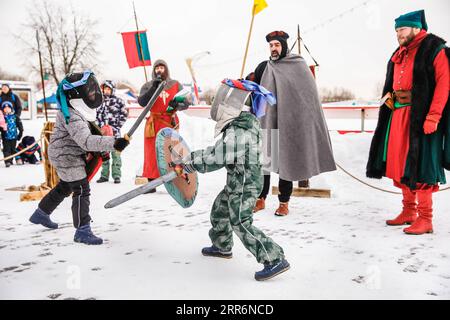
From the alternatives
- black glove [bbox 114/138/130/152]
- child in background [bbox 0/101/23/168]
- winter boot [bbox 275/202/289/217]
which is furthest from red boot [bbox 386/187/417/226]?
child in background [bbox 0/101/23/168]

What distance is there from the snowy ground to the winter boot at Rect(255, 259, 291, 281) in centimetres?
6

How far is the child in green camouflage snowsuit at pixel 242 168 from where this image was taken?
8.23ft

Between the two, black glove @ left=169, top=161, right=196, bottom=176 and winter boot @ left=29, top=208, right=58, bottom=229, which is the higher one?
black glove @ left=169, top=161, right=196, bottom=176

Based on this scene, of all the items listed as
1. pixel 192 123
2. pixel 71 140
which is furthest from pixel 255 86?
pixel 192 123

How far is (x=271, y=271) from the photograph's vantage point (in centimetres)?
246

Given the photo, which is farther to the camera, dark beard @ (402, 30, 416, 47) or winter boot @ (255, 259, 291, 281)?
dark beard @ (402, 30, 416, 47)

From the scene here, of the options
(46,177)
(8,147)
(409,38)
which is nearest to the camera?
(409,38)

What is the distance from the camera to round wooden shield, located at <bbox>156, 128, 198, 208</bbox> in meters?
3.02

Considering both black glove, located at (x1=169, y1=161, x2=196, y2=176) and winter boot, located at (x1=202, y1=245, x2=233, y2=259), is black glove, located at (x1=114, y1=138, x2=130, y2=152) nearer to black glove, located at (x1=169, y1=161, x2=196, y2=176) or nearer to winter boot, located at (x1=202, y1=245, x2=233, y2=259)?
black glove, located at (x1=169, y1=161, x2=196, y2=176)

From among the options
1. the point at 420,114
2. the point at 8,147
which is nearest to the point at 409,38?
the point at 420,114

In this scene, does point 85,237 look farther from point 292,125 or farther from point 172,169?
point 292,125

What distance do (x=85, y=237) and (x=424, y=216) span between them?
298 centimetres

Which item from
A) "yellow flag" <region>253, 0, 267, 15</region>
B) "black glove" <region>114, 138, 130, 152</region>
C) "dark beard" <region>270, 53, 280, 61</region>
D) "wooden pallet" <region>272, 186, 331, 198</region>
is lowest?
"wooden pallet" <region>272, 186, 331, 198</region>

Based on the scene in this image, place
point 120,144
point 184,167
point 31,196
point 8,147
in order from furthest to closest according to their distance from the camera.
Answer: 1. point 8,147
2. point 31,196
3. point 120,144
4. point 184,167
